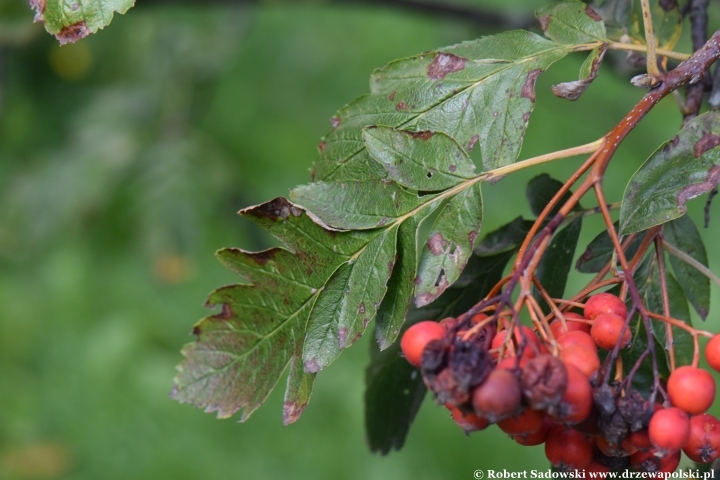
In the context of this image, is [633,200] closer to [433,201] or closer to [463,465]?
[433,201]

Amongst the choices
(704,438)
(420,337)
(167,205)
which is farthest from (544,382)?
(167,205)

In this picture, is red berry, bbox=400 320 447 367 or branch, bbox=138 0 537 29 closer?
red berry, bbox=400 320 447 367

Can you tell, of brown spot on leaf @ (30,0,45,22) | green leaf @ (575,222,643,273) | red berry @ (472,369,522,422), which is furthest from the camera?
green leaf @ (575,222,643,273)

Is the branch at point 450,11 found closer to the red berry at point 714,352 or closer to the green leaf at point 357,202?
→ the green leaf at point 357,202

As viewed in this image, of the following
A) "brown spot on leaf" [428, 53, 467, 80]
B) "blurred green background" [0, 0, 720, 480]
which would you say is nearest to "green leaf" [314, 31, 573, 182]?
"brown spot on leaf" [428, 53, 467, 80]

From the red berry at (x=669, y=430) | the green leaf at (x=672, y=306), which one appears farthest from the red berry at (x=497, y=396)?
the green leaf at (x=672, y=306)

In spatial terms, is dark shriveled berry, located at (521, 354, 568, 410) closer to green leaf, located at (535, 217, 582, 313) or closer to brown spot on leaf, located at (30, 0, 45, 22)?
green leaf, located at (535, 217, 582, 313)
